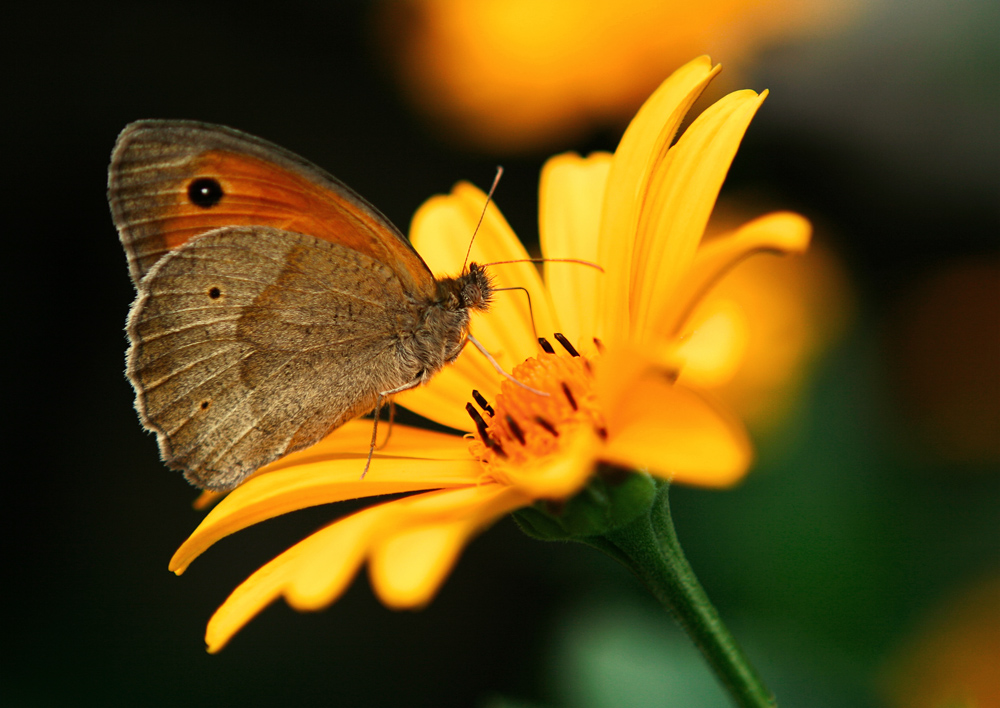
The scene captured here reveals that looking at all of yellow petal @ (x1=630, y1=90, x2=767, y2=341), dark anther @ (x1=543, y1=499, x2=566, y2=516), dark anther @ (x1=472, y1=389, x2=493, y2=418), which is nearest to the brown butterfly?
dark anther @ (x1=472, y1=389, x2=493, y2=418)

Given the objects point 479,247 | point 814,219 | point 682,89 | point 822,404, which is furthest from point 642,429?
point 814,219

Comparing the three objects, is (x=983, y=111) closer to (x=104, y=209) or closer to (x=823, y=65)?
(x=823, y=65)

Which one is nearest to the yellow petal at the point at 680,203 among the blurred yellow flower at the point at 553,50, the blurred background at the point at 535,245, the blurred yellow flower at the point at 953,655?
the blurred background at the point at 535,245

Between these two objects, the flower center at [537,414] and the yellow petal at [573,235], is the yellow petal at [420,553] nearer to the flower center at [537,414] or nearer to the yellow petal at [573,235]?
the flower center at [537,414]

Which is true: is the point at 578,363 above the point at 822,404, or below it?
above

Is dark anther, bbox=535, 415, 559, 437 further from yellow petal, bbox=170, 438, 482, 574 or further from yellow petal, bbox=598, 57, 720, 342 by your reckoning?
yellow petal, bbox=598, 57, 720, 342

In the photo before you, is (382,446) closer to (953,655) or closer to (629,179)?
(629,179)

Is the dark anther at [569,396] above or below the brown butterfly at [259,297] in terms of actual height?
below
